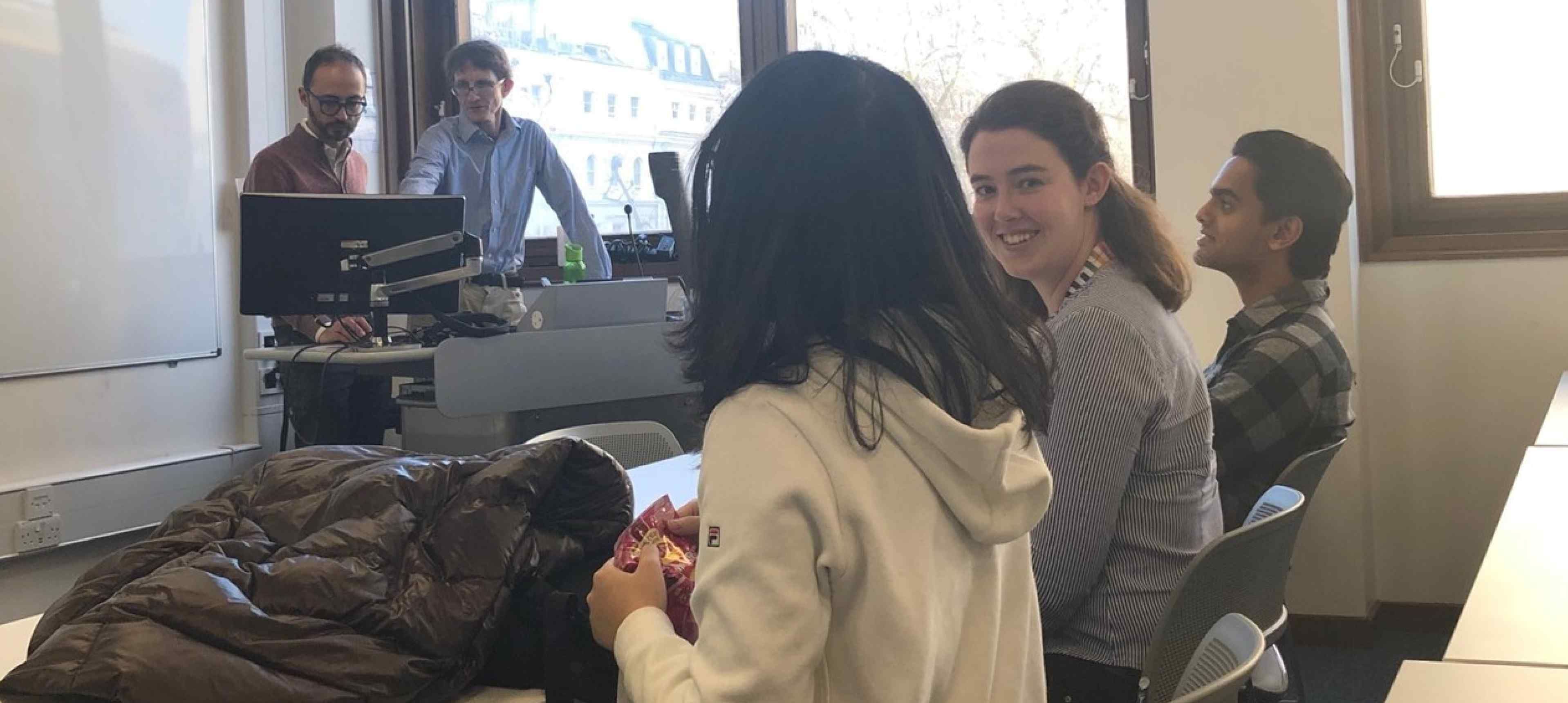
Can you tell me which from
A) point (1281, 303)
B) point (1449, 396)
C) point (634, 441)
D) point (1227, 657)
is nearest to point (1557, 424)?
point (1281, 303)

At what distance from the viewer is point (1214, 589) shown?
141cm

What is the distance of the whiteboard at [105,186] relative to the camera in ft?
11.7

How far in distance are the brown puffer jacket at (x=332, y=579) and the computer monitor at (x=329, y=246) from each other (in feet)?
6.25

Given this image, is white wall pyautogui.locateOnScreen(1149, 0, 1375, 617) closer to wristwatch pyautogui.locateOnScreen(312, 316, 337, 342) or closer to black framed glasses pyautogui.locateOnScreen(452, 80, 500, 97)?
black framed glasses pyautogui.locateOnScreen(452, 80, 500, 97)

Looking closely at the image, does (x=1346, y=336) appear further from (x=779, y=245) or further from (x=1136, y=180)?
(x=779, y=245)

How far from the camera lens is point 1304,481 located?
71.3 inches

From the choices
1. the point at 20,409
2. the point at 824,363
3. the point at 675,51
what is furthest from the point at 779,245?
the point at 675,51

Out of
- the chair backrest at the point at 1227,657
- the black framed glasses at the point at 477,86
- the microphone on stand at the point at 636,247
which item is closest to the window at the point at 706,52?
the microphone on stand at the point at 636,247

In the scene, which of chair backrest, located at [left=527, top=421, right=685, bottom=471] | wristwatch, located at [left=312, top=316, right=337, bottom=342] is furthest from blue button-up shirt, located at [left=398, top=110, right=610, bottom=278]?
chair backrest, located at [left=527, top=421, right=685, bottom=471]

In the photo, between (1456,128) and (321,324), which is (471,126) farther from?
(1456,128)

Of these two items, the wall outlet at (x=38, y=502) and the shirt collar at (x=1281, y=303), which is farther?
the wall outlet at (x=38, y=502)

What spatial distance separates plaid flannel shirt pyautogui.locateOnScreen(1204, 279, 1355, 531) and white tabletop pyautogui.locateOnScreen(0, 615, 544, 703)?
4.25 feet

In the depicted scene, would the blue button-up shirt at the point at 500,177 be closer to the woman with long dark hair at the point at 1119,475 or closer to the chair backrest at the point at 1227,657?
the woman with long dark hair at the point at 1119,475

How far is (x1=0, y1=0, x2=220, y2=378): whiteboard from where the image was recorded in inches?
140
